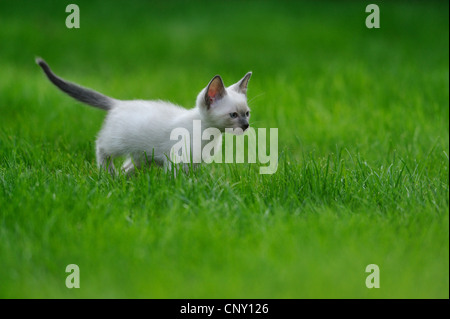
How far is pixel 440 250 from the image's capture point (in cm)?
293

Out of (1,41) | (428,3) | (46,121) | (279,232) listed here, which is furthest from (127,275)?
(428,3)

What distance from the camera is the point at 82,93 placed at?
14.5ft

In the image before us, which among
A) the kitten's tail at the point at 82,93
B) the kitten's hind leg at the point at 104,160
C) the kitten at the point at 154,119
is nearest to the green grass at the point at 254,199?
the kitten's hind leg at the point at 104,160

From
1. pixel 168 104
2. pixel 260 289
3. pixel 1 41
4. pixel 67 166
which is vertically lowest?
pixel 260 289

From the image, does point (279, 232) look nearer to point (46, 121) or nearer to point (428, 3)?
point (46, 121)

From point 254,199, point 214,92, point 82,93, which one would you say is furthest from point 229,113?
point 82,93

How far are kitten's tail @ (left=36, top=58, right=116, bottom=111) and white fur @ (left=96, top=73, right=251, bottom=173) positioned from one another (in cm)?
11

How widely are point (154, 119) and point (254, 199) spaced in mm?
1029

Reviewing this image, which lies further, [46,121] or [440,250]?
[46,121]

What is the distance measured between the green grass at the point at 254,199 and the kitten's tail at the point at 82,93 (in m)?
0.47

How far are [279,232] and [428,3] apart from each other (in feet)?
40.7

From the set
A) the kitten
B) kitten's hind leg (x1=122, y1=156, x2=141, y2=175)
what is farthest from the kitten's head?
kitten's hind leg (x1=122, y1=156, x2=141, y2=175)

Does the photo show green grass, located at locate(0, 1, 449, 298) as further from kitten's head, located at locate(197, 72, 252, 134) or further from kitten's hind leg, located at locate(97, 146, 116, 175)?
kitten's head, located at locate(197, 72, 252, 134)

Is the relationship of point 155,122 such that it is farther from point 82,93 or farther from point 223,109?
point 82,93
